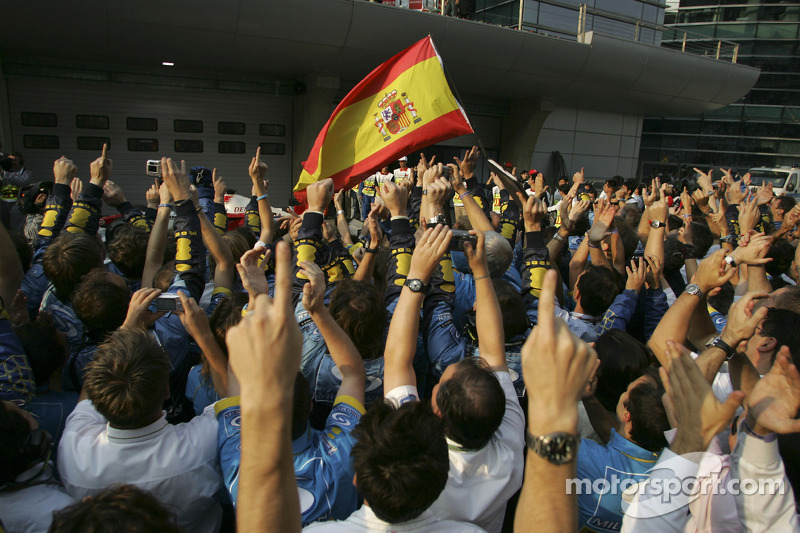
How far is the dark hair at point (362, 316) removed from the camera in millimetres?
2527

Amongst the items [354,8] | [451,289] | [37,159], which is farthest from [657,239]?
[37,159]

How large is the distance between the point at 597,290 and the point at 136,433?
9.25ft

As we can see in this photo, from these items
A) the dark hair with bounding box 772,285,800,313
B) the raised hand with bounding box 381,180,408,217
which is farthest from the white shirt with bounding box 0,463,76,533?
the dark hair with bounding box 772,285,800,313

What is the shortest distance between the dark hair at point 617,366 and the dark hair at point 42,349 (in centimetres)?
270

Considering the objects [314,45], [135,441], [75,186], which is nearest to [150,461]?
[135,441]

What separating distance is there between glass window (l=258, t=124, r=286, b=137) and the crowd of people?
1195 centimetres

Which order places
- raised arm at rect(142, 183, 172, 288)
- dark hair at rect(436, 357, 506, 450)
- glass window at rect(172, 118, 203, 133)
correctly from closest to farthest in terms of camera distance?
dark hair at rect(436, 357, 506, 450) < raised arm at rect(142, 183, 172, 288) < glass window at rect(172, 118, 203, 133)

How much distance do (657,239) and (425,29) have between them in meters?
10.7

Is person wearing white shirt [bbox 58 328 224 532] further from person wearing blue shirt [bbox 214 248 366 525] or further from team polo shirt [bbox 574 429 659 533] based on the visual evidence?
team polo shirt [bbox 574 429 659 533]

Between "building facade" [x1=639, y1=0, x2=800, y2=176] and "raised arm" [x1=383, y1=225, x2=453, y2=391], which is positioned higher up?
"building facade" [x1=639, y1=0, x2=800, y2=176]

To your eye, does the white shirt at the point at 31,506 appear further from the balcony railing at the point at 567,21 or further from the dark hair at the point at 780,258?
the balcony railing at the point at 567,21

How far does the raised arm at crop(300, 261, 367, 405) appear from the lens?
7.11ft

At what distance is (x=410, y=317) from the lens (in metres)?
2.14

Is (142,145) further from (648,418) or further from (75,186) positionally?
(648,418)
